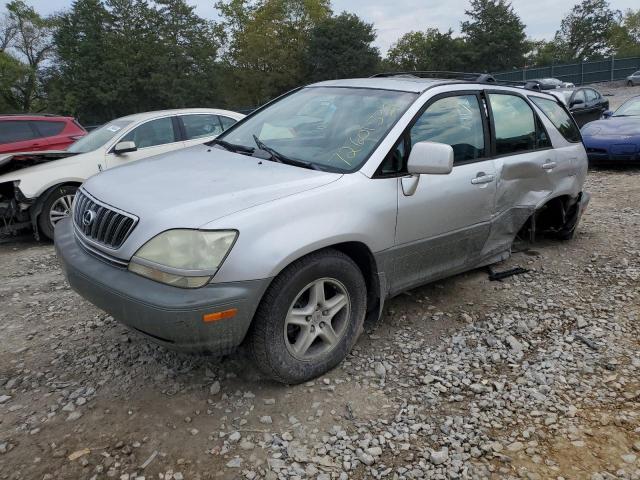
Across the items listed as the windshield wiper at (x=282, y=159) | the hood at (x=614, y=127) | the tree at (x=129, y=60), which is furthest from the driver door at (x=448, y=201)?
the tree at (x=129, y=60)

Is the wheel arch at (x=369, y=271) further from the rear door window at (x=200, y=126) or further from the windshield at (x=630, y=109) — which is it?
the windshield at (x=630, y=109)

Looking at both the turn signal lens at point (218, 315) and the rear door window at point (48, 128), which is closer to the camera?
the turn signal lens at point (218, 315)

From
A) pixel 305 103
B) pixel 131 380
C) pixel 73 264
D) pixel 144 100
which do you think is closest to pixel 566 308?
pixel 305 103

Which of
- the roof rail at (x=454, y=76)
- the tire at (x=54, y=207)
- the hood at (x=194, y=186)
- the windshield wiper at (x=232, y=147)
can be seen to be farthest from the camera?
the tire at (x=54, y=207)

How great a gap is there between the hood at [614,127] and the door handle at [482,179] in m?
6.82

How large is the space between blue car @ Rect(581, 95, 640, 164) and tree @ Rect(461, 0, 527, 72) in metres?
49.1

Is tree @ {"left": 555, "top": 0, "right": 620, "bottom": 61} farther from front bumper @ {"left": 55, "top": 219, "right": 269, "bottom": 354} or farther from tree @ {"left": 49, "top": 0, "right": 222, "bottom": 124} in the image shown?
front bumper @ {"left": 55, "top": 219, "right": 269, "bottom": 354}

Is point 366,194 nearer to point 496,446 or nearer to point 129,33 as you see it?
point 496,446

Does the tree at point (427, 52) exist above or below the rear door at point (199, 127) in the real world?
above

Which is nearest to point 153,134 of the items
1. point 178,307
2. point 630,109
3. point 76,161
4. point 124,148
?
point 124,148

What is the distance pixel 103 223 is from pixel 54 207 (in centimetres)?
420

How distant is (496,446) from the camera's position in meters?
2.50

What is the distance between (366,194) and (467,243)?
113 cm

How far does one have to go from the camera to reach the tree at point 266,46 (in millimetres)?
50750
